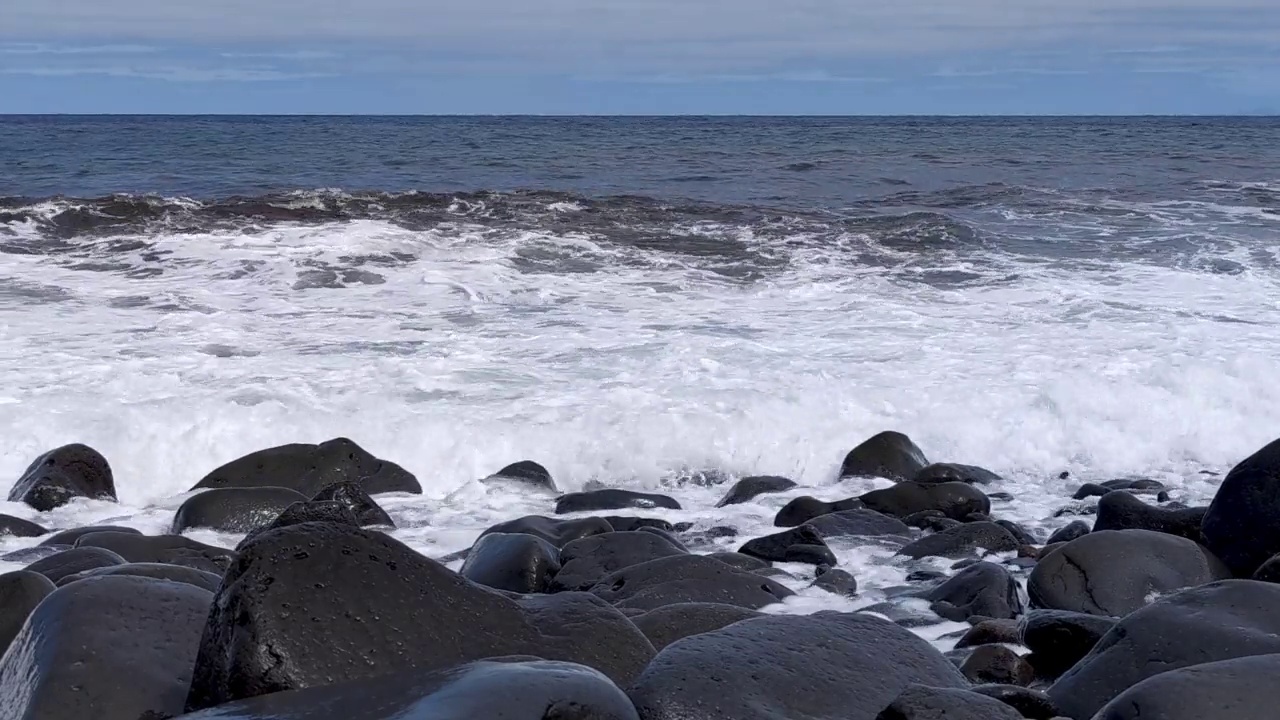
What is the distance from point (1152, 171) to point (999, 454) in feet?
73.7

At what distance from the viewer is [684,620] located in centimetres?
397

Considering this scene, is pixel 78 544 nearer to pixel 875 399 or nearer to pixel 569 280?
pixel 875 399

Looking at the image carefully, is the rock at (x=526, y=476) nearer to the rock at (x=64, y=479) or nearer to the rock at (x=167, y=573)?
the rock at (x=64, y=479)

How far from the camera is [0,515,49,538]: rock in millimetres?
6109

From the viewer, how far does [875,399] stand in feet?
29.0

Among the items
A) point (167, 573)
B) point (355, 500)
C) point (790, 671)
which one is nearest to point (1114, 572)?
point (790, 671)

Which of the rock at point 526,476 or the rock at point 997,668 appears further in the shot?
the rock at point 526,476

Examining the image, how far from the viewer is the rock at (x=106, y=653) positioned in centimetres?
291

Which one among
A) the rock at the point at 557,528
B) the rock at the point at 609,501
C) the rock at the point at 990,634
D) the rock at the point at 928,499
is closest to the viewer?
the rock at the point at 990,634

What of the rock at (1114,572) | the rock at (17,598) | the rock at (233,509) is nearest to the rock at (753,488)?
the rock at (1114,572)

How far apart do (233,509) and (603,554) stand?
2.27 metres

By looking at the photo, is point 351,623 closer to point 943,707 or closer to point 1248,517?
point 943,707

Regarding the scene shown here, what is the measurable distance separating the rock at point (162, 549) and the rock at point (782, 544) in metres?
2.49

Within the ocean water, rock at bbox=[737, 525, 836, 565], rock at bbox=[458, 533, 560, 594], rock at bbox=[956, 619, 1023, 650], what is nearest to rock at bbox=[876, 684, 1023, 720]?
rock at bbox=[956, 619, 1023, 650]
